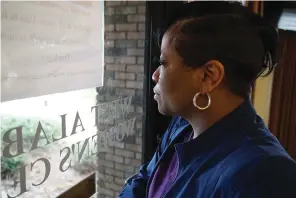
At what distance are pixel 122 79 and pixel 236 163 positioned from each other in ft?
3.41

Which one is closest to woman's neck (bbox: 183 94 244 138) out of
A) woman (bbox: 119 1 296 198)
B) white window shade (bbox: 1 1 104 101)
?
woman (bbox: 119 1 296 198)

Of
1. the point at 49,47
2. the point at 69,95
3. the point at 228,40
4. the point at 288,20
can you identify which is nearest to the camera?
the point at 228,40

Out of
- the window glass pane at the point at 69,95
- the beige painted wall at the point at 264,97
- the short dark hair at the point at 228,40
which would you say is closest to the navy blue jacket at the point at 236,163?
the short dark hair at the point at 228,40

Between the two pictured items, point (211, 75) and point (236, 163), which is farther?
point (211, 75)

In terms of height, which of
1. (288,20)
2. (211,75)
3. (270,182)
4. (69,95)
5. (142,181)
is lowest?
(142,181)

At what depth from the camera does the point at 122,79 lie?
5.34ft

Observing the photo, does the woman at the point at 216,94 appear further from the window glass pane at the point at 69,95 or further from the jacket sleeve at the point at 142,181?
the window glass pane at the point at 69,95

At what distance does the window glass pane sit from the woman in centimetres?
49

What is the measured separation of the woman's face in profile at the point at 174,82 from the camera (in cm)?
84

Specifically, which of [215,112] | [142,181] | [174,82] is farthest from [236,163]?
[142,181]

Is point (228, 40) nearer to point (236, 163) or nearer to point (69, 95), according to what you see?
point (236, 163)

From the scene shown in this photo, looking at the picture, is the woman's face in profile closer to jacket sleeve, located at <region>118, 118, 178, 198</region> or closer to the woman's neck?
the woman's neck

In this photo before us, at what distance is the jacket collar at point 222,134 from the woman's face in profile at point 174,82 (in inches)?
4.1

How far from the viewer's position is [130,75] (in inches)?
65.9
